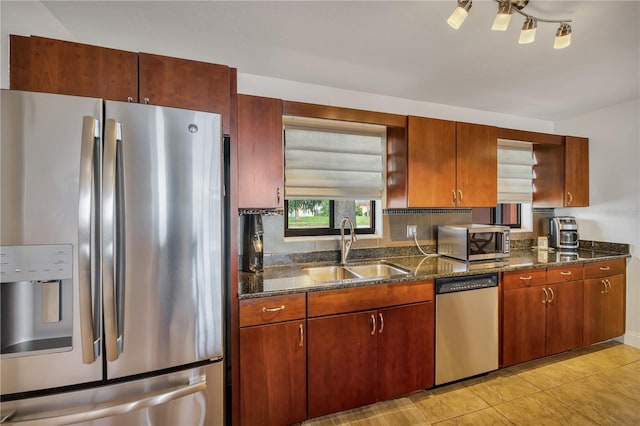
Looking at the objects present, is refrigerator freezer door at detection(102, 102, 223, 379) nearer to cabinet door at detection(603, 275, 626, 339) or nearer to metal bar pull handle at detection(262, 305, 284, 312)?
metal bar pull handle at detection(262, 305, 284, 312)

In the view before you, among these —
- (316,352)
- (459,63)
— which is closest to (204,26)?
(459,63)

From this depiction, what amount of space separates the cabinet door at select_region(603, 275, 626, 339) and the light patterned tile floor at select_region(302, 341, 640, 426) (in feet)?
1.02

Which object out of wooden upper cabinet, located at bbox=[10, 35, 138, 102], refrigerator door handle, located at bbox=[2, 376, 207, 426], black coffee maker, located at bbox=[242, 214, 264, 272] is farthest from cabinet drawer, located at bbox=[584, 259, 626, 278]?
wooden upper cabinet, located at bbox=[10, 35, 138, 102]

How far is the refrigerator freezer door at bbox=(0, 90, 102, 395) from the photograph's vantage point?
1063 millimetres

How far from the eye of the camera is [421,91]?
8.75 ft

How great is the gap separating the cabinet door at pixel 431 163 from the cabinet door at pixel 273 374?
56.4 inches

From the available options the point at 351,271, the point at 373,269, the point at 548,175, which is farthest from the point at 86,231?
the point at 548,175

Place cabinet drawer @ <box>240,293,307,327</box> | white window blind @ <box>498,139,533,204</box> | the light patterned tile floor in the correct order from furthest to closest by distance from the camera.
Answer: white window blind @ <box>498,139,533,204</box>, the light patterned tile floor, cabinet drawer @ <box>240,293,307,327</box>

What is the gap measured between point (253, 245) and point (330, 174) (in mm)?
866

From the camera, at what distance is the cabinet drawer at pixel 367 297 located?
6.02 feet

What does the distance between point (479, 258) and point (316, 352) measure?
1.66m

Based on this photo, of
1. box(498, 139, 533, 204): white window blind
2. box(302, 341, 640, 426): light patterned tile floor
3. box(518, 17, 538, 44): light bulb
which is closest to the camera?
box(518, 17, 538, 44): light bulb

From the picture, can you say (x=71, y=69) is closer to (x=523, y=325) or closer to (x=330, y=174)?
(x=330, y=174)

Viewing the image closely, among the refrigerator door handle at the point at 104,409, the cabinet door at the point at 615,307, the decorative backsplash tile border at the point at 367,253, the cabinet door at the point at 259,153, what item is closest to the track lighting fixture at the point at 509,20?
the cabinet door at the point at 259,153
